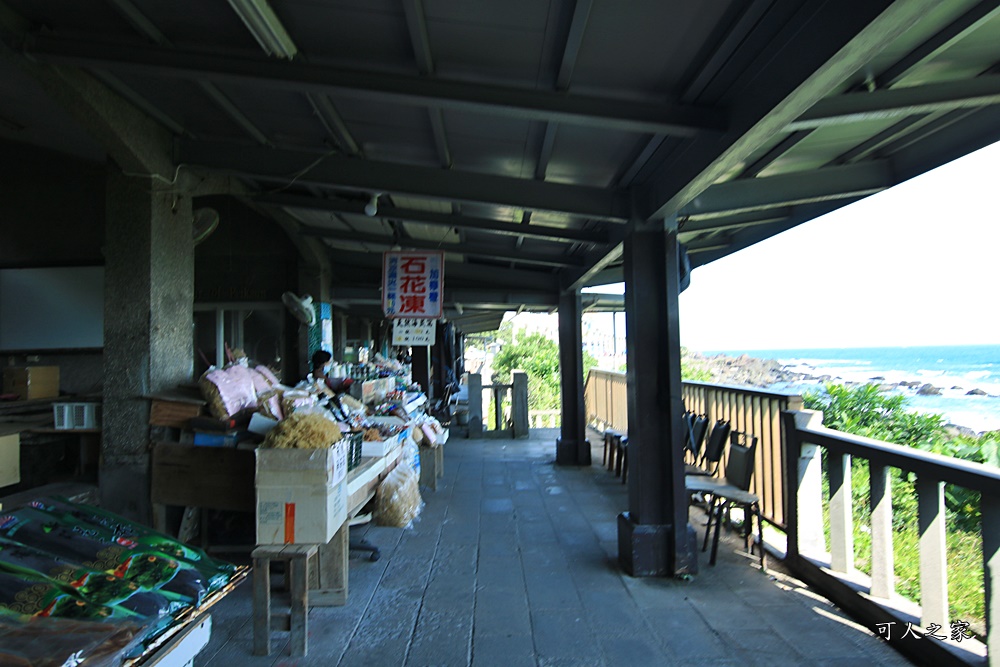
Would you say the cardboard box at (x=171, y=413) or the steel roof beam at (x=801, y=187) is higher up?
the steel roof beam at (x=801, y=187)

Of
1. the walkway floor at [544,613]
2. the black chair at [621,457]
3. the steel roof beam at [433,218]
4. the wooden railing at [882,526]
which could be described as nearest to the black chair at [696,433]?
the walkway floor at [544,613]

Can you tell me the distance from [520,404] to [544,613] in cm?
699

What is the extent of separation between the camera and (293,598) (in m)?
2.93

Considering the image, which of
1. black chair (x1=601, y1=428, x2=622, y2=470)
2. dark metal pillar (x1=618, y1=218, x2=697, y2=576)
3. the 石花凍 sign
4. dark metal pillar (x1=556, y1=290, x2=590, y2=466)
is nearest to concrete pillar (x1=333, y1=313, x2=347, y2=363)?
the 石花凍 sign

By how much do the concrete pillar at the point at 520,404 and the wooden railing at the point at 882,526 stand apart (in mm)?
6153

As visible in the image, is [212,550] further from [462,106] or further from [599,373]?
[599,373]

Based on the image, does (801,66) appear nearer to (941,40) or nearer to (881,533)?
(941,40)

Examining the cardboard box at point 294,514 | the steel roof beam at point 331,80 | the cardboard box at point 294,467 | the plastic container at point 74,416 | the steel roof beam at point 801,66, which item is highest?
the steel roof beam at point 331,80

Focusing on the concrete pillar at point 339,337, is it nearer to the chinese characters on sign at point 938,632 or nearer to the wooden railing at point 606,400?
the wooden railing at point 606,400

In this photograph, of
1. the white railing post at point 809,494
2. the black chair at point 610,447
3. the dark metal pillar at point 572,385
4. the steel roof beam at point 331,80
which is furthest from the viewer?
the dark metal pillar at point 572,385

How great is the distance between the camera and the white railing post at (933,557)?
9.17 feet

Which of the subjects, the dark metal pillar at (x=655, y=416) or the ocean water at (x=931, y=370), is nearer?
the dark metal pillar at (x=655, y=416)

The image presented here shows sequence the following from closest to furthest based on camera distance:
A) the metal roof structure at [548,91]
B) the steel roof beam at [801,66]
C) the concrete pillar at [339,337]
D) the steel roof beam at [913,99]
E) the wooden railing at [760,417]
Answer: the steel roof beam at [801,66] < the metal roof structure at [548,91] < the steel roof beam at [913,99] < the wooden railing at [760,417] < the concrete pillar at [339,337]

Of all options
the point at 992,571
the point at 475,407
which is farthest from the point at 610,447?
the point at 992,571
